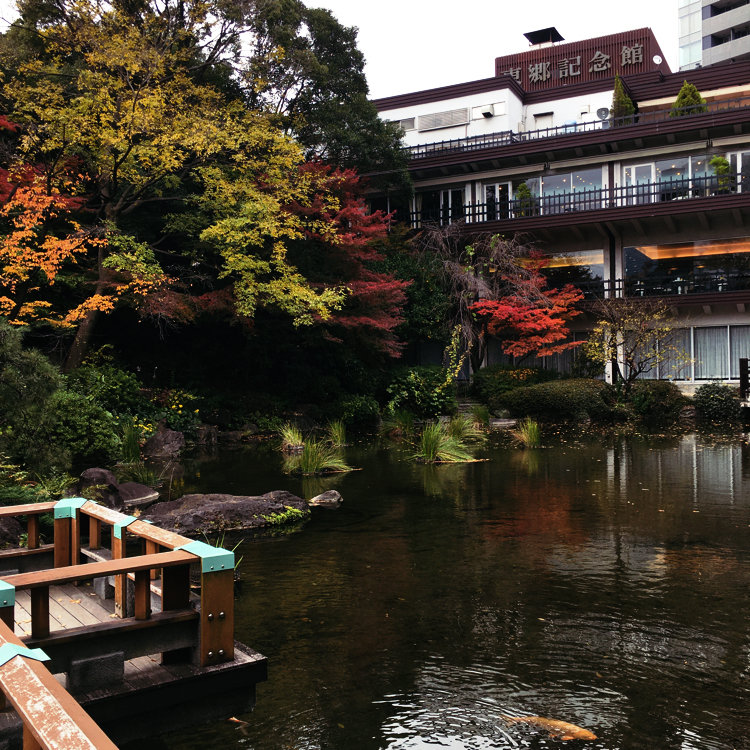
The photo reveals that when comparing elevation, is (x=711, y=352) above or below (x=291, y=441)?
above

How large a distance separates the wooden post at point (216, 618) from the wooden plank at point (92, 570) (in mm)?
202

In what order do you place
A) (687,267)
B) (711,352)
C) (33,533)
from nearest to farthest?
(33,533), (711,352), (687,267)

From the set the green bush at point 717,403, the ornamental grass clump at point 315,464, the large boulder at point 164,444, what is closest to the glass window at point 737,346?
the green bush at point 717,403

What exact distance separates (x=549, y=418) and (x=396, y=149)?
12.3 m

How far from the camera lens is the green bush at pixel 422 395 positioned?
22531 millimetres

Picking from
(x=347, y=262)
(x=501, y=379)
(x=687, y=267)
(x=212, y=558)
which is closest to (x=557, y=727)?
(x=212, y=558)

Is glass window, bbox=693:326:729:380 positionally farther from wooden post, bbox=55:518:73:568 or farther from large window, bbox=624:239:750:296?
wooden post, bbox=55:518:73:568

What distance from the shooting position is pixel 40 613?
4020mm

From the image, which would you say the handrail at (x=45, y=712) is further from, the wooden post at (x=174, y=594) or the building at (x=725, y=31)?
the building at (x=725, y=31)

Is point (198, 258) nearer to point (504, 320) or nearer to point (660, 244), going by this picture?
point (504, 320)

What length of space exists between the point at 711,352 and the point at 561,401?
324 inches

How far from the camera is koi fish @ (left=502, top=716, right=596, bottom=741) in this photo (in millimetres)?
4090

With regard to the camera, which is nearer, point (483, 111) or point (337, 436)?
point (337, 436)

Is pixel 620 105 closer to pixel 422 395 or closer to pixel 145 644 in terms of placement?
pixel 422 395
